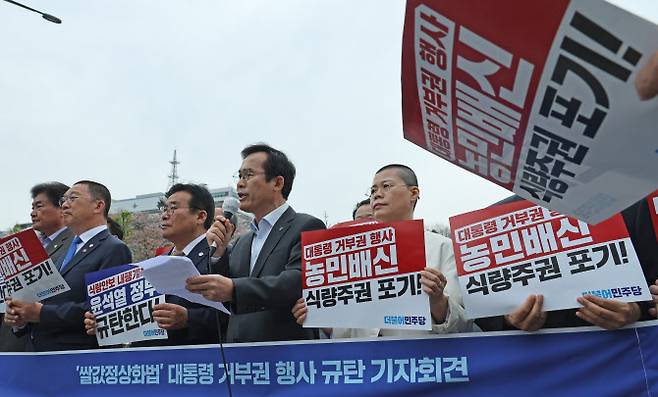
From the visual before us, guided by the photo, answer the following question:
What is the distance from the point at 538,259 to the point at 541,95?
3.86ft

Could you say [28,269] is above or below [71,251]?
below

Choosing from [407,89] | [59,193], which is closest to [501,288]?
[407,89]

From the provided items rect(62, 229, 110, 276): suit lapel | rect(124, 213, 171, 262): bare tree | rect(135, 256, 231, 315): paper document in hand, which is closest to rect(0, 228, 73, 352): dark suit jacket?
rect(62, 229, 110, 276): suit lapel

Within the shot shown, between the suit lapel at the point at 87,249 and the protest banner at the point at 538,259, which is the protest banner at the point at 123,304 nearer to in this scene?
the suit lapel at the point at 87,249

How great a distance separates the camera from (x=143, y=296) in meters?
3.42

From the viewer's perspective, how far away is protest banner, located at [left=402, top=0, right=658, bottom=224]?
1.24 m

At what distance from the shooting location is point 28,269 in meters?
3.87

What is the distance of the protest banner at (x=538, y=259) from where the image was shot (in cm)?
224

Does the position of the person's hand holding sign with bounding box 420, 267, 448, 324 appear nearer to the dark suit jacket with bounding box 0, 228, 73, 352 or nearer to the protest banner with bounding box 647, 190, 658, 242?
the protest banner with bounding box 647, 190, 658, 242

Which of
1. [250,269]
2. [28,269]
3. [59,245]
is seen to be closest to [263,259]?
[250,269]

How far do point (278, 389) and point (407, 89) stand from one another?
186 centimetres

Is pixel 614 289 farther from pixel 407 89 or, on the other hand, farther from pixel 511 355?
pixel 407 89

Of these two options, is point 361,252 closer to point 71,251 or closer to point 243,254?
point 243,254

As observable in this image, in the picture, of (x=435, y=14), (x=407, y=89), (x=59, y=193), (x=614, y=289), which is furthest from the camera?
(x=59, y=193)
